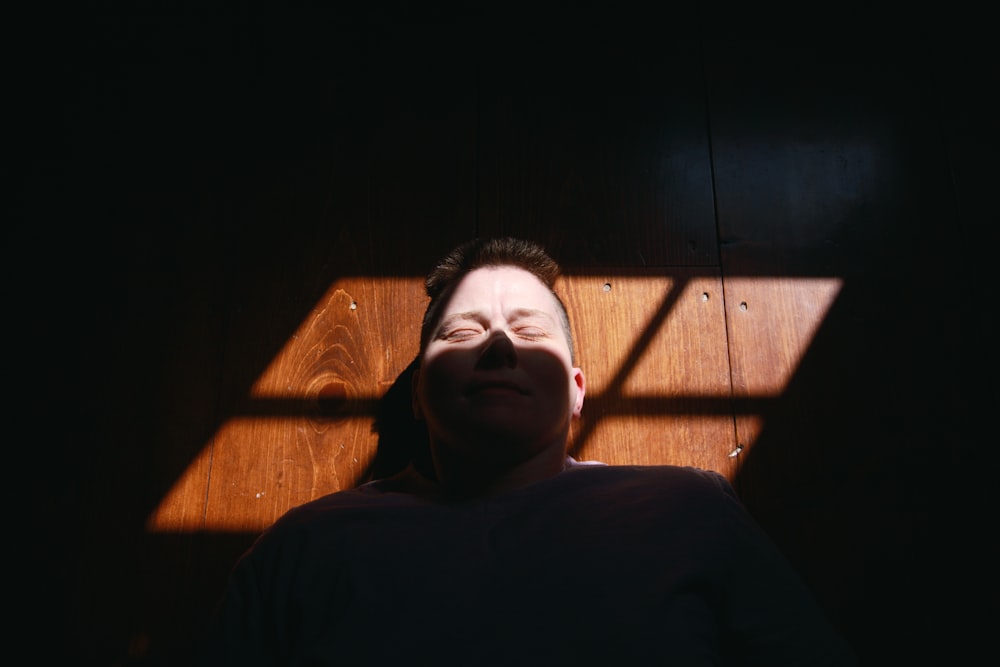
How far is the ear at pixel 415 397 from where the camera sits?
1.15 m

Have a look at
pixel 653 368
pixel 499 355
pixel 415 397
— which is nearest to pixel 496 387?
pixel 499 355

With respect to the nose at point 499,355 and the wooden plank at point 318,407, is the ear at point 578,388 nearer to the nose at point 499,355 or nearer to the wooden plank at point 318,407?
the nose at point 499,355

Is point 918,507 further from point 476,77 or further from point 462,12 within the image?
point 462,12

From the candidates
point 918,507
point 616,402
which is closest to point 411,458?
point 616,402

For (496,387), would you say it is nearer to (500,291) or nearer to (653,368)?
(500,291)

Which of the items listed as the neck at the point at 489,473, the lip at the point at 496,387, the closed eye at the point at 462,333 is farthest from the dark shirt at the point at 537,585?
the closed eye at the point at 462,333

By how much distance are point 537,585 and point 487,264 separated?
2.03 ft

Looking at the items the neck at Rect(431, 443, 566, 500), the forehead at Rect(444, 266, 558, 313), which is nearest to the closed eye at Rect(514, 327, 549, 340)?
the forehead at Rect(444, 266, 558, 313)

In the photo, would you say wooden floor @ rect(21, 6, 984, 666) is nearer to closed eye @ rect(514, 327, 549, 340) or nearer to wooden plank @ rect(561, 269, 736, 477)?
wooden plank @ rect(561, 269, 736, 477)

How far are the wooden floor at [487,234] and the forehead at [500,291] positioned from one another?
204 mm

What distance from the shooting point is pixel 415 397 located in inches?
45.8

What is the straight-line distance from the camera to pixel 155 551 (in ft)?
3.85

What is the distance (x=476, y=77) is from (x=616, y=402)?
0.87 meters

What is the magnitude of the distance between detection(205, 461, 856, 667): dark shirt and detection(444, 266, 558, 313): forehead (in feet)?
1.06
